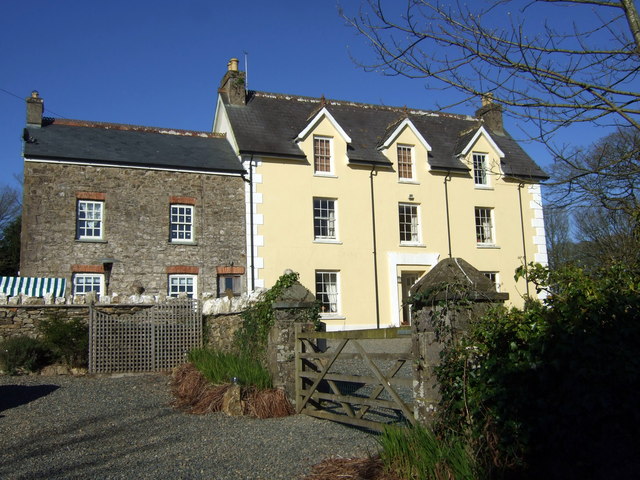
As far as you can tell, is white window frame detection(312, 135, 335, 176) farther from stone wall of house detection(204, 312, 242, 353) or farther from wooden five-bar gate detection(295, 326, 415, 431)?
wooden five-bar gate detection(295, 326, 415, 431)

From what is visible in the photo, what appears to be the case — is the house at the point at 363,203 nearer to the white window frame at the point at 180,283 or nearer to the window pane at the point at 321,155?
the window pane at the point at 321,155

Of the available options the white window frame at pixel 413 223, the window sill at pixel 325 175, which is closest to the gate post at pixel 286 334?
the window sill at pixel 325 175

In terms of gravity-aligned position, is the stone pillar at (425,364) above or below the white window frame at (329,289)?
below

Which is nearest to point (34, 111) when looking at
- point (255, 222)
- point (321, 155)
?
point (255, 222)

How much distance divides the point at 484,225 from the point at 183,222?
11795mm

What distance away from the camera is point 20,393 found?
1131 cm

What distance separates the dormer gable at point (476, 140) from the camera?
24133 millimetres

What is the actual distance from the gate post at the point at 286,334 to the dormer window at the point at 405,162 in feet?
46.3

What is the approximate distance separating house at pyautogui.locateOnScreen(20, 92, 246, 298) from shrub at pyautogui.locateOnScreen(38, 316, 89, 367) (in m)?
4.80

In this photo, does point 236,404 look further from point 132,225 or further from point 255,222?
point 255,222

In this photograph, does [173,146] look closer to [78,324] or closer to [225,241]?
[225,241]

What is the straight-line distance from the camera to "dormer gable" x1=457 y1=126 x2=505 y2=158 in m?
24.1

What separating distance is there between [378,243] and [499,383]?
698 inches

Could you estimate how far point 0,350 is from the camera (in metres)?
13.5
